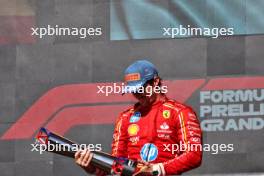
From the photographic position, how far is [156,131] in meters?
7.18

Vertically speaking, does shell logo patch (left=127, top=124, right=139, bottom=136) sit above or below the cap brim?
below

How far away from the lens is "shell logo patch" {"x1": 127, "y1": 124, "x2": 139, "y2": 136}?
288 inches

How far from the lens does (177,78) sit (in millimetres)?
12289

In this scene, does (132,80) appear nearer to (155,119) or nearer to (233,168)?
(155,119)

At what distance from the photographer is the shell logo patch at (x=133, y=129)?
24.0 feet

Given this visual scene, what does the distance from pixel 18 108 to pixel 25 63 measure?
0.72 meters

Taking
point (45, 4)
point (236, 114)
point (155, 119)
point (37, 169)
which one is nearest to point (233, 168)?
point (236, 114)

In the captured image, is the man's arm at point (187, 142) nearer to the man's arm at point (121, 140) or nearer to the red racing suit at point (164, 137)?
the red racing suit at point (164, 137)

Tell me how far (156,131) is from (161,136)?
72 mm
